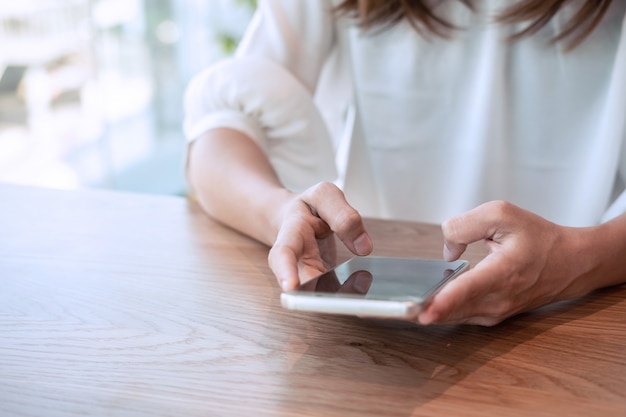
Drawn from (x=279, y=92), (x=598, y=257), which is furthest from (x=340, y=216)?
(x=279, y=92)

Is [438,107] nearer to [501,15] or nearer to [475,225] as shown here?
[501,15]

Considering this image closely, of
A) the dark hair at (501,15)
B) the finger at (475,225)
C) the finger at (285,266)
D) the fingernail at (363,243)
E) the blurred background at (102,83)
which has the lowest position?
the blurred background at (102,83)

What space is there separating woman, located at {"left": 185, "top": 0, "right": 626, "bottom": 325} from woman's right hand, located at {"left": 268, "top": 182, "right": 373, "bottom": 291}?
0.27ft

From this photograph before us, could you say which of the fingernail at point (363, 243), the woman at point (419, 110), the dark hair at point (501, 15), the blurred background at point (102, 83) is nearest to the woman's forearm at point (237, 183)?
the woman at point (419, 110)

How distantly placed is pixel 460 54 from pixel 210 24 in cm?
222

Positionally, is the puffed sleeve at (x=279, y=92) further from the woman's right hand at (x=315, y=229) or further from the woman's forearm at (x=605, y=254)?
the woman's forearm at (x=605, y=254)

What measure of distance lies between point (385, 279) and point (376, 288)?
33mm

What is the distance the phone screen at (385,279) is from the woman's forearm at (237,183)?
0.14 metres

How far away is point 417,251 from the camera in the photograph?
0.64 metres

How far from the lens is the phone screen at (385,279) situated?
0.42 m

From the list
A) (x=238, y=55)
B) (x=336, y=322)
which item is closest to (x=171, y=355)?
(x=336, y=322)

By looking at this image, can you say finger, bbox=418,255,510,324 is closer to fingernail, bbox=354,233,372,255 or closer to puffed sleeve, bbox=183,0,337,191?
fingernail, bbox=354,233,372,255

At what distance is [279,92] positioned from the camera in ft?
2.74

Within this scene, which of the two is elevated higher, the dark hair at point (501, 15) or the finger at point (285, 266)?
the dark hair at point (501, 15)
